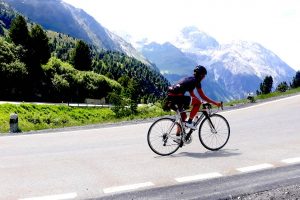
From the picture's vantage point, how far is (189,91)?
10695 mm

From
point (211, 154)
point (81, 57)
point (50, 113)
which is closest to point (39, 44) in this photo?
point (81, 57)

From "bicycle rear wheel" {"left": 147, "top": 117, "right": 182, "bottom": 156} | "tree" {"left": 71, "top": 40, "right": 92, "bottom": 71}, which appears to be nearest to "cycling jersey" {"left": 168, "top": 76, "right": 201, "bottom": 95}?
"bicycle rear wheel" {"left": 147, "top": 117, "right": 182, "bottom": 156}

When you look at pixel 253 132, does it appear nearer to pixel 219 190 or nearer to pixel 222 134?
pixel 222 134

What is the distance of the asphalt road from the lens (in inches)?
304

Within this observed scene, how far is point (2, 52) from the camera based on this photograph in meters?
86.7

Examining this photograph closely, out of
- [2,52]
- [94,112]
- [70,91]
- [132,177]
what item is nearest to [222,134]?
[132,177]

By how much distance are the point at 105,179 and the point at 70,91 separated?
92636 mm

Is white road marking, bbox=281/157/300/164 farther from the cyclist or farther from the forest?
the forest

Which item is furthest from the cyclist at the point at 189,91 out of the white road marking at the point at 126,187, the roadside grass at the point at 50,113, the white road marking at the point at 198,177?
the roadside grass at the point at 50,113

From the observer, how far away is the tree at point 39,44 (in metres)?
97.1

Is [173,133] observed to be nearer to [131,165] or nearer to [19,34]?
[131,165]

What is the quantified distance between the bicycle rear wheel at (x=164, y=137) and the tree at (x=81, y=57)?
108663mm

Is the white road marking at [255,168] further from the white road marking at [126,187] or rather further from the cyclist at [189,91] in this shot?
the cyclist at [189,91]

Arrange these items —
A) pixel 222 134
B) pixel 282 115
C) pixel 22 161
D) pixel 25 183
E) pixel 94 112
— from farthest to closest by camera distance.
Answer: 1. pixel 94 112
2. pixel 282 115
3. pixel 222 134
4. pixel 22 161
5. pixel 25 183
